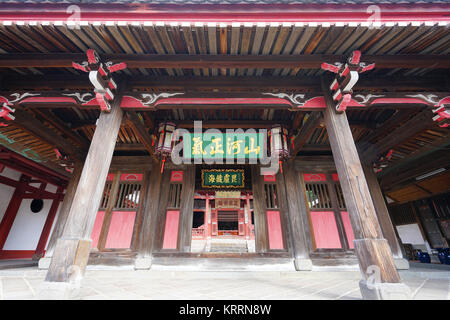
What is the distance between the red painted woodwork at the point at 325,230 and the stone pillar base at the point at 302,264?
2.36ft

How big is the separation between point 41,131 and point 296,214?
712cm

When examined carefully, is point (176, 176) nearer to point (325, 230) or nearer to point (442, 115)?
point (325, 230)

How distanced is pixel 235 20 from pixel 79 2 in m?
2.31

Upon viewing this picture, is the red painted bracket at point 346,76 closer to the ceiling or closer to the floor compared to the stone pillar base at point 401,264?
closer to the ceiling

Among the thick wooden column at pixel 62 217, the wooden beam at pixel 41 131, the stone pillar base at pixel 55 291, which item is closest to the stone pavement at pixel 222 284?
the stone pillar base at pixel 55 291

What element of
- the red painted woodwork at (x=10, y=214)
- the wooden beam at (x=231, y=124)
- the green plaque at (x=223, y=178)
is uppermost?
the wooden beam at (x=231, y=124)

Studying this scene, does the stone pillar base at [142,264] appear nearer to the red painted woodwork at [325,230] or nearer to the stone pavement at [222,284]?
the stone pavement at [222,284]

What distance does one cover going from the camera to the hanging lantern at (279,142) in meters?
5.10

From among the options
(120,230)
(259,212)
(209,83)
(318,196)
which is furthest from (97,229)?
(318,196)

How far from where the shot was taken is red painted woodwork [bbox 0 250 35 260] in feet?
27.9

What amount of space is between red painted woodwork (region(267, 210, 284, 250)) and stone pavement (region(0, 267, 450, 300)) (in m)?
0.91

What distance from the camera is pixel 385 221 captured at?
18.7 ft

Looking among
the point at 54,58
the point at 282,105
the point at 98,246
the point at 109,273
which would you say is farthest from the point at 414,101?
the point at 98,246
